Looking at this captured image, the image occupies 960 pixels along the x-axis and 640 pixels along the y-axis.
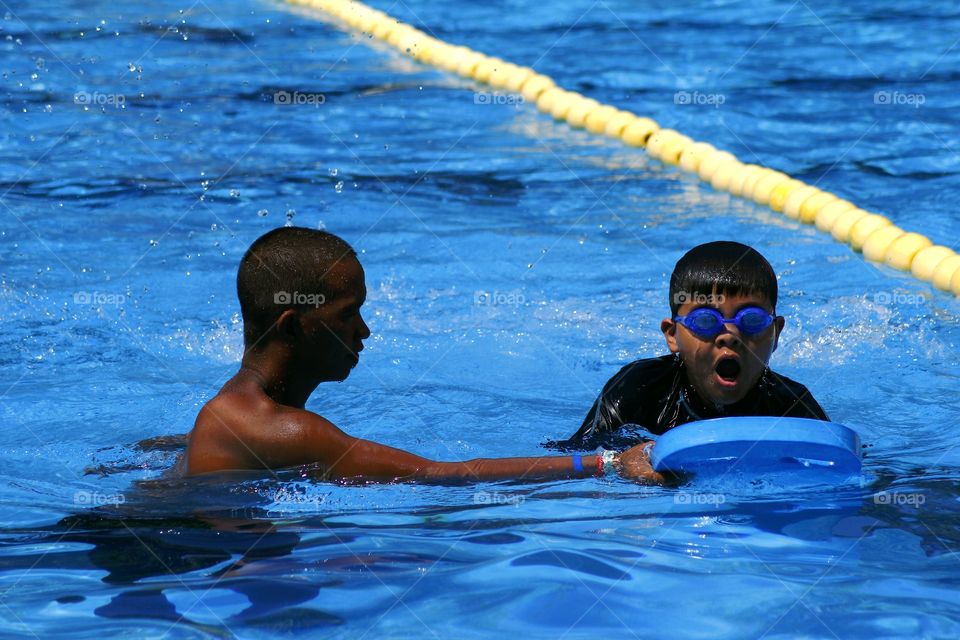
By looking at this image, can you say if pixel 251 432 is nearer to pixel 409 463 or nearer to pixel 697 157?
pixel 409 463

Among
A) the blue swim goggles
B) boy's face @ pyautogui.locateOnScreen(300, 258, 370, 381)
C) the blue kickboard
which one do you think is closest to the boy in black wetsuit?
the blue swim goggles

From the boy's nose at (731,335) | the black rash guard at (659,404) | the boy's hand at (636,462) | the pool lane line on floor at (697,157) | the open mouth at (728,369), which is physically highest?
the pool lane line on floor at (697,157)

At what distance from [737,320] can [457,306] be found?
2850 millimetres

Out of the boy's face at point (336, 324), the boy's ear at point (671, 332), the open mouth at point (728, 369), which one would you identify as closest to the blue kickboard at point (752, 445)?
the open mouth at point (728, 369)

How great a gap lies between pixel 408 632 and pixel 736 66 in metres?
9.03

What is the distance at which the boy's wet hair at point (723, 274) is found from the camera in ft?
12.7

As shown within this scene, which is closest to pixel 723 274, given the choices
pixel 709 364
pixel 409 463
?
pixel 709 364

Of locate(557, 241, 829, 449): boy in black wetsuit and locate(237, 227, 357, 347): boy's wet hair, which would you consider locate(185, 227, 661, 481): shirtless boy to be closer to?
locate(237, 227, 357, 347): boy's wet hair

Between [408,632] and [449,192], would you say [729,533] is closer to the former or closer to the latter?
[408,632]

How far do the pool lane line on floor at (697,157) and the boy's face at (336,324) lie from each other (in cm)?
403

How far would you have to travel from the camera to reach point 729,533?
3.54 m

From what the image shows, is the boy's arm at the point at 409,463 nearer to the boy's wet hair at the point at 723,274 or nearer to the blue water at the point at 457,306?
the blue water at the point at 457,306

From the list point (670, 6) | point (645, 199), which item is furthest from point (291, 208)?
point (670, 6)

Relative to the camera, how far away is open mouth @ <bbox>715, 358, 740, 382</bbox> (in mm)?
3855
